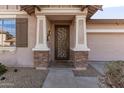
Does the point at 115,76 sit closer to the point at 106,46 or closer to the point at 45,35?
the point at 45,35

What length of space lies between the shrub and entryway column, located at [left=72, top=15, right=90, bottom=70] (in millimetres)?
6841

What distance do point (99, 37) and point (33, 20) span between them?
6.56m

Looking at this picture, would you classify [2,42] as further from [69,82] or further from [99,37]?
[99,37]

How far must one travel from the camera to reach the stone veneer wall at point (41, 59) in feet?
40.7

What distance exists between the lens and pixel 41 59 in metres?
12.4

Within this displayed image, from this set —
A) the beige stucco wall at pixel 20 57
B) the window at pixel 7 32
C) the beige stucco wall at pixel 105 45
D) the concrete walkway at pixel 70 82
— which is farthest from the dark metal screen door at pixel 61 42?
the concrete walkway at pixel 70 82

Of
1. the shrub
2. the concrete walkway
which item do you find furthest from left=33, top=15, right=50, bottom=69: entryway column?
the shrub

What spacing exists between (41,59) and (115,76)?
7.66 meters

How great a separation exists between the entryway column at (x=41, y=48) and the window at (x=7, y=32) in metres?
1.72

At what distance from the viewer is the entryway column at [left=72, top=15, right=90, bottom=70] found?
40.4 ft

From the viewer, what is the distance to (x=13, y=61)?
13516 millimetres

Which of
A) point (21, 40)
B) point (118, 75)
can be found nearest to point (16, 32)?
point (21, 40)

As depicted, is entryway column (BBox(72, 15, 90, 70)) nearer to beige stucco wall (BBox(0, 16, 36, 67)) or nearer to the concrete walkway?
the concrete walkway

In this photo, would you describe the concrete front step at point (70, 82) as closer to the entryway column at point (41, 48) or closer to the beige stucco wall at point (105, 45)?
the entryway column at point (41, 48)
